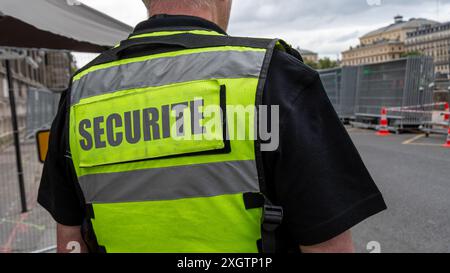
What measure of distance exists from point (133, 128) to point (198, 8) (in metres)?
0.42

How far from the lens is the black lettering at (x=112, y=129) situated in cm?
118

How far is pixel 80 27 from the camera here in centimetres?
319

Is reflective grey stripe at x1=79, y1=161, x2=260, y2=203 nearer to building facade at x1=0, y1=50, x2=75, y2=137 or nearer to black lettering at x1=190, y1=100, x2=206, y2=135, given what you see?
black lettering at x1=190, y1=100, x2=206, y2=135

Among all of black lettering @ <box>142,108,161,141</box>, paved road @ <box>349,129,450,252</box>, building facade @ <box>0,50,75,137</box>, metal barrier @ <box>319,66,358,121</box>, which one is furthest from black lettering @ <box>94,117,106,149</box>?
metal barrier @ <box>319,66,358,121</box>

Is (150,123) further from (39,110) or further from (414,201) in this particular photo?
(39,110)

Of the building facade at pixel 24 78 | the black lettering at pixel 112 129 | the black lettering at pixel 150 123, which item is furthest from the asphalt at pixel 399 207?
the building facade at pixel 24 78

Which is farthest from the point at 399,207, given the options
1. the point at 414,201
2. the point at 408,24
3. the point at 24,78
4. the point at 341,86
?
the point at 24,78

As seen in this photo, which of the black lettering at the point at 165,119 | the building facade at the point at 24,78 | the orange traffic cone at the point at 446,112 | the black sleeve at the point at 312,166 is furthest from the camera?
the building facade at the point at 24,78

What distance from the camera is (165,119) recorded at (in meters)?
1.12

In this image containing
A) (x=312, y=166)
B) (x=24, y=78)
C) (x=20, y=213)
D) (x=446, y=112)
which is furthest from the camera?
(x=24, y=78)

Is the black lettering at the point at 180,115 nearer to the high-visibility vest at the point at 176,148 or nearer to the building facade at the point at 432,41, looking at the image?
the high-visibility vest at the point at 176,148

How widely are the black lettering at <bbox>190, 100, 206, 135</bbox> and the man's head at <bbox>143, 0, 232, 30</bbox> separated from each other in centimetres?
31

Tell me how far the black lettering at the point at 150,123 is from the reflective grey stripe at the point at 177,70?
3.2 inches

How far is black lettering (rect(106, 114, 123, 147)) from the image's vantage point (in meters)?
1.18
